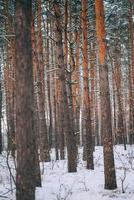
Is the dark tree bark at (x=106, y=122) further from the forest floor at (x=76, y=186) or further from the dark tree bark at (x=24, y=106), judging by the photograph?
the dark tree bark at (x=24, y=106)

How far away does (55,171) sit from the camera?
1263cm

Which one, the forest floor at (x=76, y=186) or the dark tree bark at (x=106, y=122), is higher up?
the dark tree bark at (x=106, y=122)

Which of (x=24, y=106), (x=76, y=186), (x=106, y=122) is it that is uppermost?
(x=24, y=106)

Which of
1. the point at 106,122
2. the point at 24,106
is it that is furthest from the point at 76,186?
the point at 24,106

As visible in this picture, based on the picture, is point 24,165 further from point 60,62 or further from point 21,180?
point 60,62

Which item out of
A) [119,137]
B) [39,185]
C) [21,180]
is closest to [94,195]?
[39,185]

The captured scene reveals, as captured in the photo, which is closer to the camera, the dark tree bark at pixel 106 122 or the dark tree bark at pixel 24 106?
the dark tree bark at pixel 24 106

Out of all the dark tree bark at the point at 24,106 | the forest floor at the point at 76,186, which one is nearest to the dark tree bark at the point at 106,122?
the forest floor at the point at 76,186

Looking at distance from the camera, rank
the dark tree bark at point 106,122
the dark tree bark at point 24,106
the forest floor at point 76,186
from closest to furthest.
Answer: the dark tree bark at point 24,106 < the forest floor at point 76,186 < the dark tree bark at point 106,122

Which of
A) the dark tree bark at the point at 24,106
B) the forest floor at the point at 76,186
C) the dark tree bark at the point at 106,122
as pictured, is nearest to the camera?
the dark tree bark at the point at 24,106

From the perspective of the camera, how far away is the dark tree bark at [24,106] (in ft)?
18.6

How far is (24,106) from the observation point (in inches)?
224

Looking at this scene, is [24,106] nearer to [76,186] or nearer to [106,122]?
[106,122]

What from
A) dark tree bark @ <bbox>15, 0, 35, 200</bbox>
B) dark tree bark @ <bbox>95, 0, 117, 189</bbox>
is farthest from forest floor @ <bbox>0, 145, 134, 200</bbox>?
dark tree bark @ <bbox>15, 0, 35, 200</bbox>
